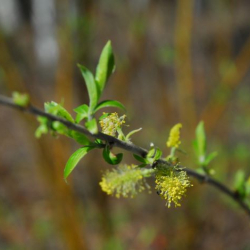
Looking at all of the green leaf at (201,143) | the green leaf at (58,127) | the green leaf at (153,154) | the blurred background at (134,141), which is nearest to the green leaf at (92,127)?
the green leaf at (58,127)

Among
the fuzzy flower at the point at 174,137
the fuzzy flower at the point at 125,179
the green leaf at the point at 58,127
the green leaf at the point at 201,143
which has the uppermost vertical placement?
the green leaf at the point at 201,143

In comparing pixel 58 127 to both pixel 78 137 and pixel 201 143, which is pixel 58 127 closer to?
pixel 78 137

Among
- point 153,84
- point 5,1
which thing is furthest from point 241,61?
point 5,1

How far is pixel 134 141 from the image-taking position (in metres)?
4.01

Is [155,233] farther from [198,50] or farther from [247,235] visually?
[198,50]

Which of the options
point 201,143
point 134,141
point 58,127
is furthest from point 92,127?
point 134,141

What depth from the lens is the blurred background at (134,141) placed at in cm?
293

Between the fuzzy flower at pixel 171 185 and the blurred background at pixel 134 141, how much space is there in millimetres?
1544

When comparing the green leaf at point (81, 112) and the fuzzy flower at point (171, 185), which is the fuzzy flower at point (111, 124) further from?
the fuzzy flower at point (171, 185)

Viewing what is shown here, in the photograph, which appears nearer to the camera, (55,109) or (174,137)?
(55,109)

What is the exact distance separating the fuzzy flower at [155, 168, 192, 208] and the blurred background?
1.54m

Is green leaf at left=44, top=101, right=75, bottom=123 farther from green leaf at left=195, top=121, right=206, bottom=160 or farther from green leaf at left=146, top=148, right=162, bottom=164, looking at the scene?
green leaf at left=195, top=121, right=206, bottom=160

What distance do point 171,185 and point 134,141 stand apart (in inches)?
125

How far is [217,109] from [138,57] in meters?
0.86
